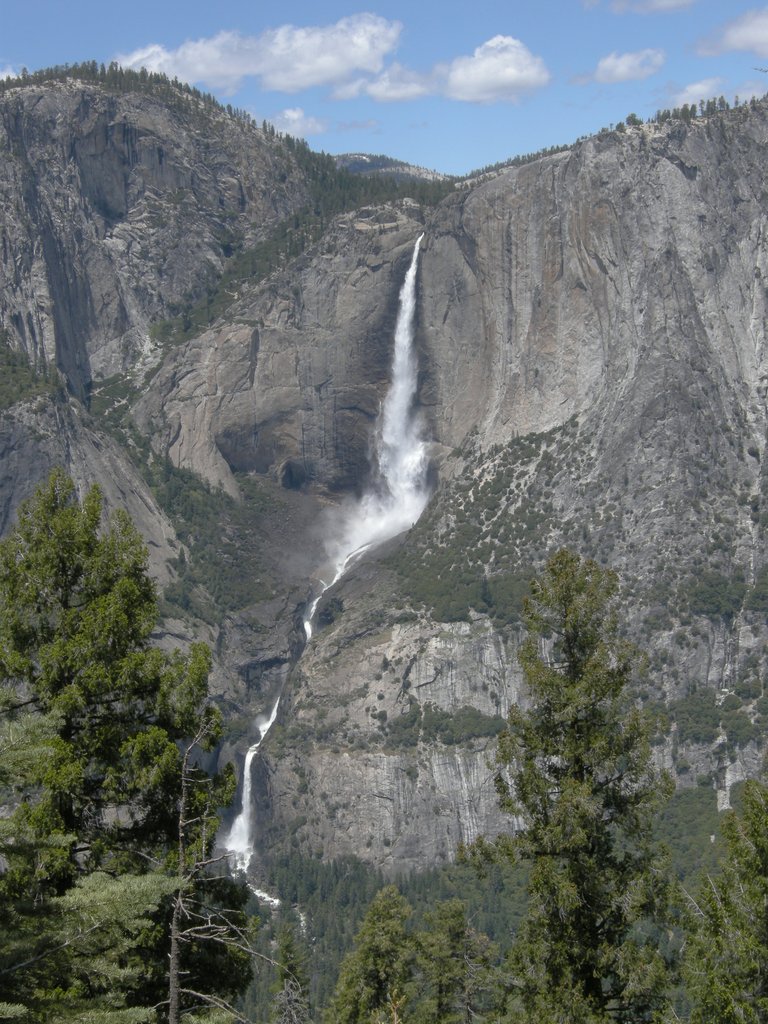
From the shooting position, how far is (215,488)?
12181cm

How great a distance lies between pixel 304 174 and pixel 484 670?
67.8 metres

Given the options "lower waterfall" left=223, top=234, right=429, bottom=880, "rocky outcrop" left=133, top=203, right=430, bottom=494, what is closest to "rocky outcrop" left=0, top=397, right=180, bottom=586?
"rocky outcrop" left=133, top=203, right=430, bottom=494

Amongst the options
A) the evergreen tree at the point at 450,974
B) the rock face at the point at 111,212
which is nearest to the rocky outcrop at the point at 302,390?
the rock face at the point at 111,212

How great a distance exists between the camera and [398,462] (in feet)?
402

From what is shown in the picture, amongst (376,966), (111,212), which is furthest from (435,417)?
(376,966)

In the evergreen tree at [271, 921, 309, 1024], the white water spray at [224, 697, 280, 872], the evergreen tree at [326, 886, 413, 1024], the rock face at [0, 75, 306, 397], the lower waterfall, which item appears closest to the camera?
the evergreen tree at [271, 921, 309, 1024]

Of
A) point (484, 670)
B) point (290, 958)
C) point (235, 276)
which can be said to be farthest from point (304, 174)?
point (290, 958)

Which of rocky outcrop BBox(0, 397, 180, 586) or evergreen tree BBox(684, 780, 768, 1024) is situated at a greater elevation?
rocky outcrop BBox(0, 397, 180, 586)

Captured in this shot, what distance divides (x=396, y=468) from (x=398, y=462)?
58 cm

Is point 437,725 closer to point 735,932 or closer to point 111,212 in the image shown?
point 111,212

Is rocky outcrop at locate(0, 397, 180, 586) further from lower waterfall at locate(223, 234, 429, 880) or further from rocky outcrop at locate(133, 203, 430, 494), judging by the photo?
lower waterfall at locate(223, 234, 429, 880)

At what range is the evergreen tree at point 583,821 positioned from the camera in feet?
72.1

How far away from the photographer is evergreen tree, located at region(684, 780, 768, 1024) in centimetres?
2127

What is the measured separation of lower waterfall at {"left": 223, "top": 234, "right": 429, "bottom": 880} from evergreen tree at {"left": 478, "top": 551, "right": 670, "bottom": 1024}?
312 feet
